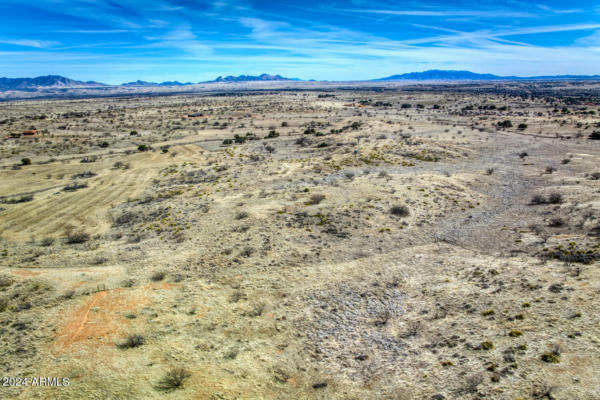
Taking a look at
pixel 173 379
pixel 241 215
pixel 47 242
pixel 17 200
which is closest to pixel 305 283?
pixel 173 379

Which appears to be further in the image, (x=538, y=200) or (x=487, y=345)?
(x=538, y=200)

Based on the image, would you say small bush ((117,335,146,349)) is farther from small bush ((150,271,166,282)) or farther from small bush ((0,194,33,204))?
small bush ((0,194,33,204))

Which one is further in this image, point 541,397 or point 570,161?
point 570,161

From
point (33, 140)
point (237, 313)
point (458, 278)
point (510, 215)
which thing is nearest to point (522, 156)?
point (510, 215)

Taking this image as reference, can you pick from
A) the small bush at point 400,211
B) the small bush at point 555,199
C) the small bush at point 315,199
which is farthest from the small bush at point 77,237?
the small bush at point 555,199

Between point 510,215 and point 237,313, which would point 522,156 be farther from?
point 237,313

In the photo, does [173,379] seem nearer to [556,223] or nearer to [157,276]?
[157,276]

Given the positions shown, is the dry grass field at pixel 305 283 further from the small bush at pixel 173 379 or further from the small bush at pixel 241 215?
the small bush at pixel 241 215
